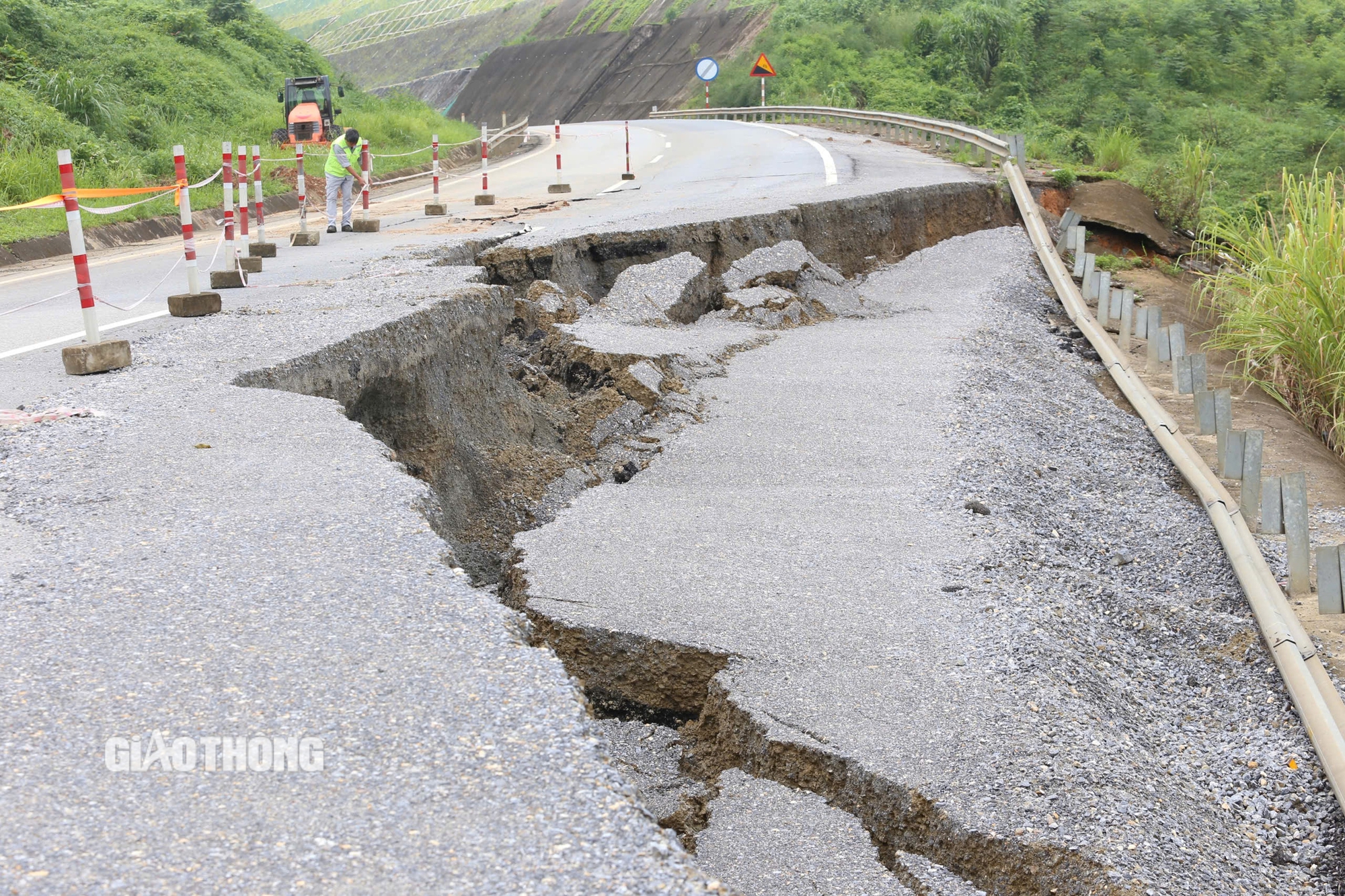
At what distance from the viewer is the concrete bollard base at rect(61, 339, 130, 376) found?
21.0 ft

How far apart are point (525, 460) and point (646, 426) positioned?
0.88 m

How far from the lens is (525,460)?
7.05 m

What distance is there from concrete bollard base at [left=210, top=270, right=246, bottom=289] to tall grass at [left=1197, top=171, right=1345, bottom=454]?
8.14m

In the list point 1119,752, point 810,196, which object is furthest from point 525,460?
point 810,196

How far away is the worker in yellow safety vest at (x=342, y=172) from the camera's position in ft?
45.1

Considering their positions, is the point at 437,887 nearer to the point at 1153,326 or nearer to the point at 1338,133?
the point at 1153,326

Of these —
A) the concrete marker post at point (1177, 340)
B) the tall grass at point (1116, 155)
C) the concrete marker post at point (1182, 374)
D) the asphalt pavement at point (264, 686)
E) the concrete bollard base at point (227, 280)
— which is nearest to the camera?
the asphalt pavement at point (264, 686)

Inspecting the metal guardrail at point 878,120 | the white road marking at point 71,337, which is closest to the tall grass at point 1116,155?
the metal guardrail at point 878,120

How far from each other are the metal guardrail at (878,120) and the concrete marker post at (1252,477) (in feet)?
34.4

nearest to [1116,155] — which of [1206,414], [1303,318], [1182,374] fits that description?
[1303,318]

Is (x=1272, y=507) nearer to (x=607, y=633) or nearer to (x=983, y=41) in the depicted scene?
(x=607, y=633)

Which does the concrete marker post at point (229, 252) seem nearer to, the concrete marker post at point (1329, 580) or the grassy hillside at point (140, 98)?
the grassy hillside at point (140, 98)

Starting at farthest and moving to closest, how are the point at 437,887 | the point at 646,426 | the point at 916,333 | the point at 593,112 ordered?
1. the point at 593,112
2. the point at 916,333
3. the point at 646,426
4. the point at 437,887

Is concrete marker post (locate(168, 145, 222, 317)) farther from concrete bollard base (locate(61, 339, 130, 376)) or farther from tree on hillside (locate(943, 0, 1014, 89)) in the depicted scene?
tree on hillside (locate(943, 0, 1014, 89))
